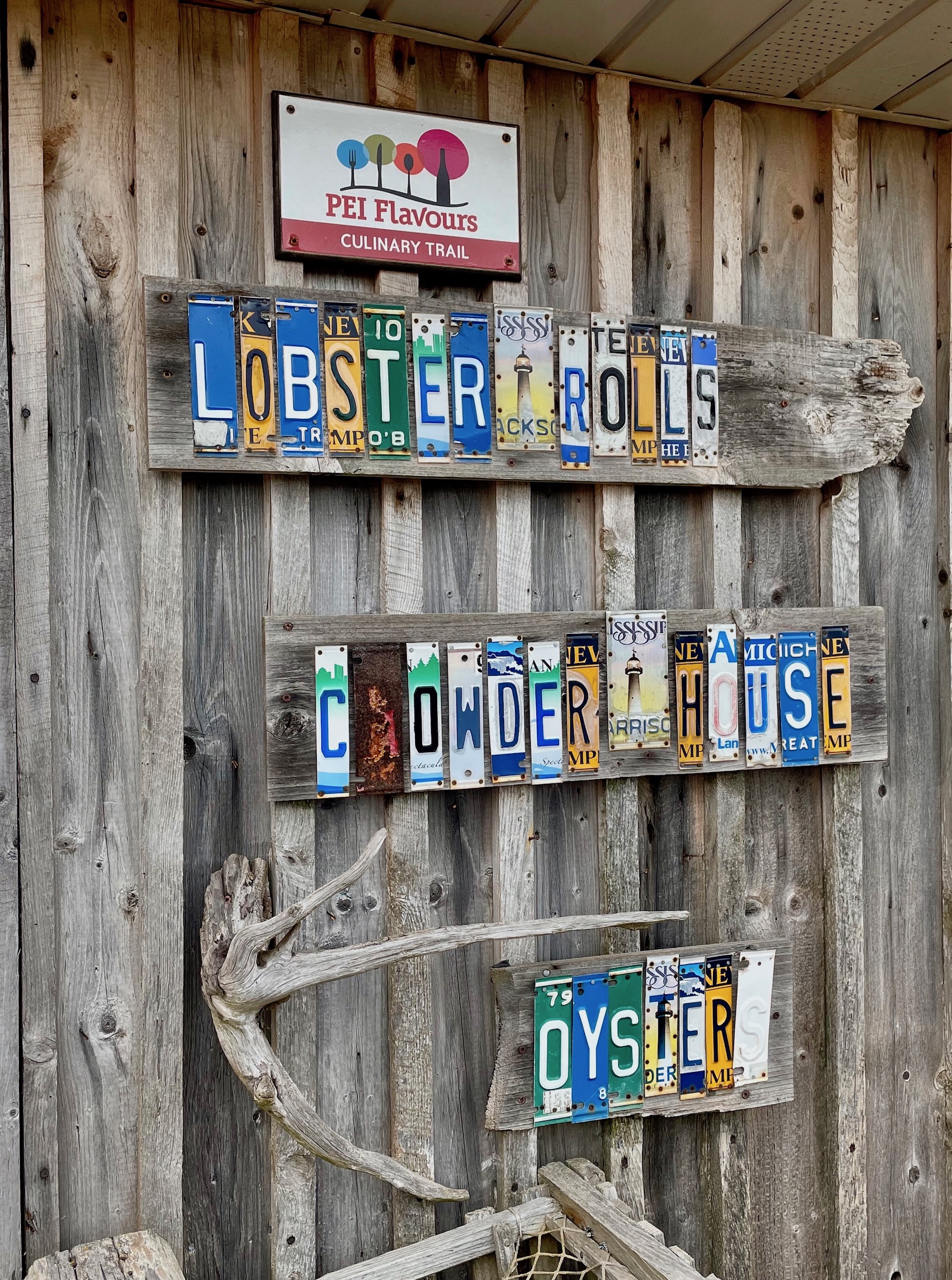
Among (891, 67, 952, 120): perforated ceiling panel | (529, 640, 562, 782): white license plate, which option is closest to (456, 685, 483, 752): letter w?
(529, 640, 562, 782): white license plate

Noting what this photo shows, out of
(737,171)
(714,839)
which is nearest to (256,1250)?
(714,839)

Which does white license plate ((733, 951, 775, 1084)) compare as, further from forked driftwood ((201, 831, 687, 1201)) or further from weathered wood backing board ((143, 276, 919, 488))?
weathered wood backing board ((143, 276, 919, 488))

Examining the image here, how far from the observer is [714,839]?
2252mm

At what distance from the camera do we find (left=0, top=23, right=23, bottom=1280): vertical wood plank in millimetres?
1762

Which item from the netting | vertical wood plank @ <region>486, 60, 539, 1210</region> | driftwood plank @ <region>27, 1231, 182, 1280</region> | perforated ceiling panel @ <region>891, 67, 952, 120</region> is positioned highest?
perforated ceiling panel @ <region>891, 67, 952, 120</region>

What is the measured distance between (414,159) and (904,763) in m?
1.81

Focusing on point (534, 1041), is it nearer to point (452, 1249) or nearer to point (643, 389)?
point (452, 1249)

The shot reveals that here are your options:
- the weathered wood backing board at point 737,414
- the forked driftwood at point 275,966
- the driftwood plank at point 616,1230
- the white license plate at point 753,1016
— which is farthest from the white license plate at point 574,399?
the driftwood plank at point 616,1230

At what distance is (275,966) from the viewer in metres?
1.75

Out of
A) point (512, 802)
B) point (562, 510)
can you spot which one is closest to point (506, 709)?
point (512, 802)

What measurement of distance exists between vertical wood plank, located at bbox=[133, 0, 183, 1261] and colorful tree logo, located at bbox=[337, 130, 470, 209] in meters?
0.33

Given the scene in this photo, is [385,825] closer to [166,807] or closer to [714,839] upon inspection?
[166,807]

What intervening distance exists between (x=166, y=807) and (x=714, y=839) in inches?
46.9

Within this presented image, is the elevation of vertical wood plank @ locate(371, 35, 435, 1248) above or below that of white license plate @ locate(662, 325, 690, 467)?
below
